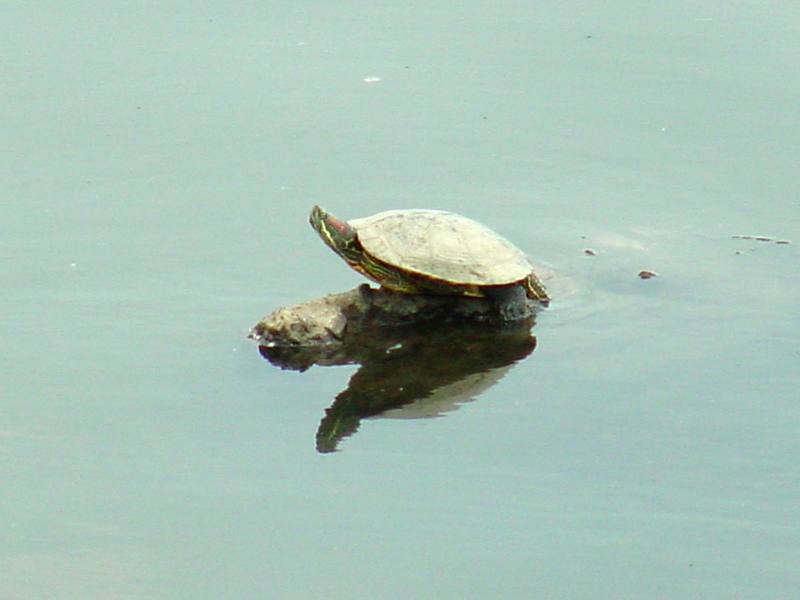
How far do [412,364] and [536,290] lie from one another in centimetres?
76

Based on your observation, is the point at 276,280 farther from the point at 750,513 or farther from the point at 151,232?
the point at 750,513

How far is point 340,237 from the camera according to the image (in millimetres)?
7051

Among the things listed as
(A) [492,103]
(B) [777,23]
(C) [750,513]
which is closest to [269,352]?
(C) [750,513]

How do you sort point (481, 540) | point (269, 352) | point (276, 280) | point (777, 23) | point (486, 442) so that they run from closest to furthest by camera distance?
1. point (481, 540)
2. point (486, 442)
3. point (269, 352)
4. point (276, 280)
5. point (777, 23)

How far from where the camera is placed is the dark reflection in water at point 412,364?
21.1 ft

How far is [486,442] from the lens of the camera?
6.19 meters

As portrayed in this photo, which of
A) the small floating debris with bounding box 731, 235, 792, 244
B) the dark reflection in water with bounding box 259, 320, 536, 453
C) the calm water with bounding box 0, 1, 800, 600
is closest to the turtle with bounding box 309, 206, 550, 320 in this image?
the dark reflection in water with bounding box 259, 320, 536, 453

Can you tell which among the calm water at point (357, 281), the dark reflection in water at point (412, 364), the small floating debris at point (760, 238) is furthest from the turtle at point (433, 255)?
the small floating debris at point (760, 238)

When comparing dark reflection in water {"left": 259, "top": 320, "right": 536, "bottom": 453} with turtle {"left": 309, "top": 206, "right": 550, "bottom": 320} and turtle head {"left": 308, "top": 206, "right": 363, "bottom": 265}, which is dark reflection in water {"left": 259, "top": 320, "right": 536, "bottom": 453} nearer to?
turtle {"left": 309, "top": 206, "right": 550, "bottom": 320}

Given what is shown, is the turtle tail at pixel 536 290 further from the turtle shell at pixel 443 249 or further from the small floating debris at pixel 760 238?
the small floating debris at pixel 760 238

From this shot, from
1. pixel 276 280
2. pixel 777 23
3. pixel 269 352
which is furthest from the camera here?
pixel 777 23

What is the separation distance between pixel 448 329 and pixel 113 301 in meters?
1.46

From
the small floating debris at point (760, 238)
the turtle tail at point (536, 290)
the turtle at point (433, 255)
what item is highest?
the turtle at point (433, 255)

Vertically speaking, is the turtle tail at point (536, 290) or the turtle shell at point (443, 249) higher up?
the turtle shell at point (443, 249)
